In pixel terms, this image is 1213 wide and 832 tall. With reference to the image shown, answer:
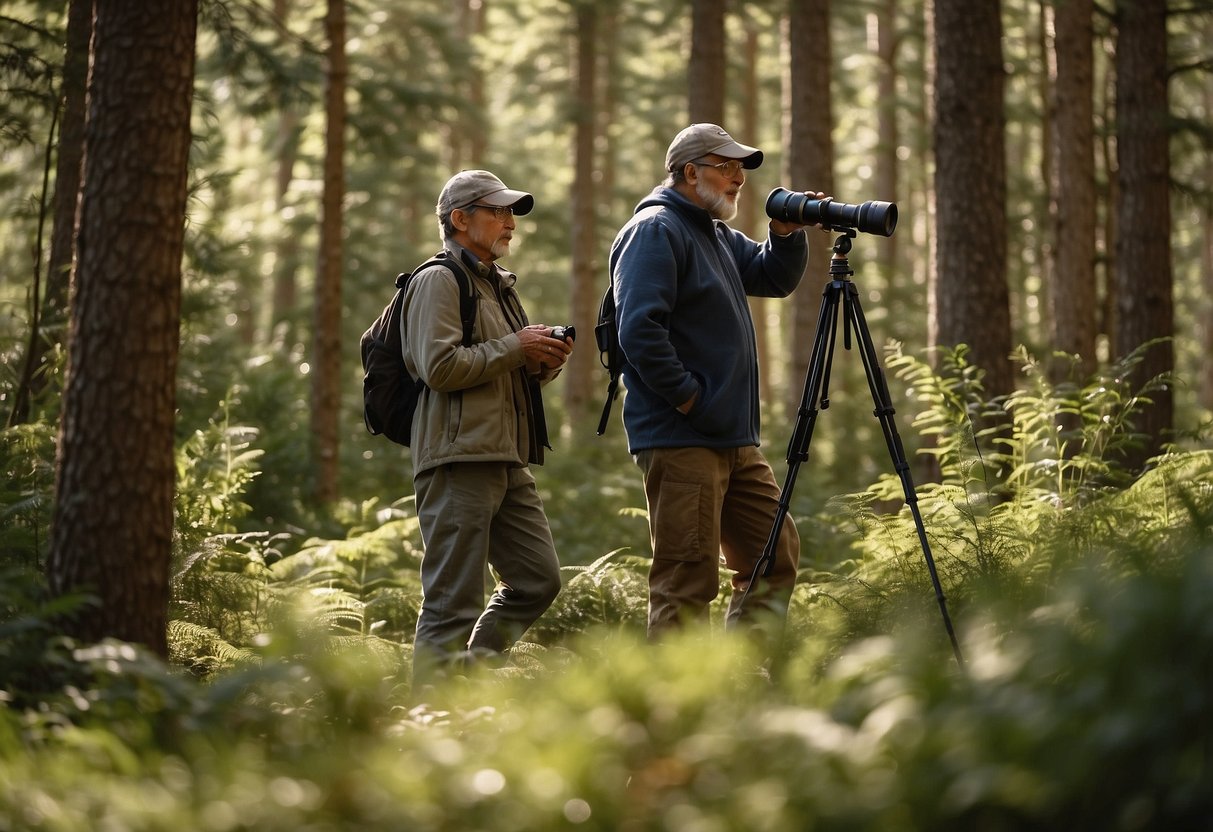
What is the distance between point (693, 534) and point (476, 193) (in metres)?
1.82

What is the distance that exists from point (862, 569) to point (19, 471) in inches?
189

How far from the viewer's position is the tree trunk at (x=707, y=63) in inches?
587

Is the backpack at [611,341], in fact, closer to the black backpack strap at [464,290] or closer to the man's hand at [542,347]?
the man's hand at [542,347]

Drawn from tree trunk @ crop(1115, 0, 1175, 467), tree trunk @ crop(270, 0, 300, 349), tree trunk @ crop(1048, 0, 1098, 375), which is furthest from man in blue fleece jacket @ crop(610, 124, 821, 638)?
tree trunk @ crop(270, 0, 300, 349)

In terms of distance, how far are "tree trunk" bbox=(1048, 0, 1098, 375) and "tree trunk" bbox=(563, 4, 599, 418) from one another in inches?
289

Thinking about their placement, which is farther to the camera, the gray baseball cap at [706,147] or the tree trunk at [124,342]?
the gray baseball cap at [706,147]

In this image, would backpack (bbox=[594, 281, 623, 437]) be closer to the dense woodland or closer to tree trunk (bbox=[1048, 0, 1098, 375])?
the dense woodland

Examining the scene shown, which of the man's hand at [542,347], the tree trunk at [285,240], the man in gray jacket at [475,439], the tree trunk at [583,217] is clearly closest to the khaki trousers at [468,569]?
the man in gray jacket at [475,439]

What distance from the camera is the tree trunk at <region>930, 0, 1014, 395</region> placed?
8.55 m

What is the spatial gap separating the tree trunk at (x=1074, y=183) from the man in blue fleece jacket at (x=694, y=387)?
8655 millimetres

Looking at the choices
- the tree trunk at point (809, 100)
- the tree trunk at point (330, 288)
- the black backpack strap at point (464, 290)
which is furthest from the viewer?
the tree trunk at point (809, 100)

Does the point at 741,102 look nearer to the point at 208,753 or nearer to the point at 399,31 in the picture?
the point at 399,31

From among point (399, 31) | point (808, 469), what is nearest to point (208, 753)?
point (808, 469)

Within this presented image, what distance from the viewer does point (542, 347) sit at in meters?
5.27
